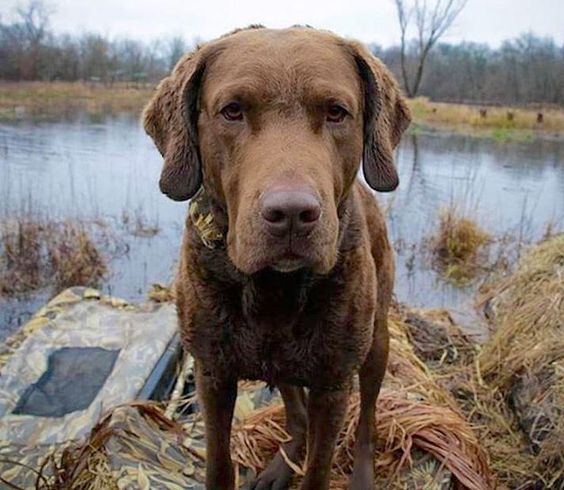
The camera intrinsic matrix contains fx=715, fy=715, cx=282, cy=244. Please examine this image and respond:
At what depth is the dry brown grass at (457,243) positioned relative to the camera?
1069 cm

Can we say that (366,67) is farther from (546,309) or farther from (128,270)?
(128,270)

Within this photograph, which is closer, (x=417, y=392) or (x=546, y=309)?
(x=417, y=392)

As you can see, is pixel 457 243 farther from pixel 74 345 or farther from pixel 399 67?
pixel 399 67

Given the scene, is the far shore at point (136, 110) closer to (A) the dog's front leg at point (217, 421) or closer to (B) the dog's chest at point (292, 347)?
(A) the dog's front leg at point (217, 421)

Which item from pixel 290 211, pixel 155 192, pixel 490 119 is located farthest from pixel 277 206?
pixel 490 119

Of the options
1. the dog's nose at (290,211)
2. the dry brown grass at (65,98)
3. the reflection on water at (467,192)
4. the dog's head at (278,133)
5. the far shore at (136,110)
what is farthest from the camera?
the far shore at (136,110)

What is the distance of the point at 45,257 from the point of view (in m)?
8.88

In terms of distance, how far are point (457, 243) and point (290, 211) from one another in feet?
30.3

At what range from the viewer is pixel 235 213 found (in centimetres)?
237

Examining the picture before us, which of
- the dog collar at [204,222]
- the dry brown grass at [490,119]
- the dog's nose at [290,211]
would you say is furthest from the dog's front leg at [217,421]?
the dry brown grass at [490,119]

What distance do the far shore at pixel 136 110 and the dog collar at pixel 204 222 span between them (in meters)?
25.2

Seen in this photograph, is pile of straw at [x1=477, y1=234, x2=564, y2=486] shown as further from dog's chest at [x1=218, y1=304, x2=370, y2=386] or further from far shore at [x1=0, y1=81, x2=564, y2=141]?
far shore at [x1=0, y1=81, x2=564, y2=141]

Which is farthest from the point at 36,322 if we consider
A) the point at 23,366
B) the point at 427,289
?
the point at 427,289

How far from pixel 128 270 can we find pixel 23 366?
4.65 meters
